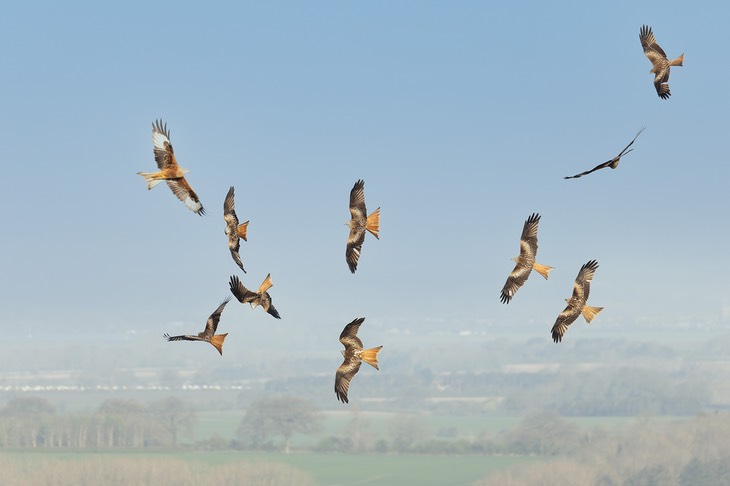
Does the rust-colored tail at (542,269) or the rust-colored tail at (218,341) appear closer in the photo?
the rust-colored tail at (218,341)

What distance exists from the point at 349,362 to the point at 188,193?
9.23 meters

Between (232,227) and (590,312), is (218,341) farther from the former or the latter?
(590,312)

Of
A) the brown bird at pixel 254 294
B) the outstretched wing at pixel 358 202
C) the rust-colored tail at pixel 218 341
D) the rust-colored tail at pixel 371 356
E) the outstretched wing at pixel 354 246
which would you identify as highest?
the outstretched wing at pixel 358 202

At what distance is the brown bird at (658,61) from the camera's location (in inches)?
1868

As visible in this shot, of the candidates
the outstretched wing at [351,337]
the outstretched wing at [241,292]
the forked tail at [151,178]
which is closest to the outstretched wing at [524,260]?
the outstretched wing at [351,337]

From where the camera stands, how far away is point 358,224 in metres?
48.1

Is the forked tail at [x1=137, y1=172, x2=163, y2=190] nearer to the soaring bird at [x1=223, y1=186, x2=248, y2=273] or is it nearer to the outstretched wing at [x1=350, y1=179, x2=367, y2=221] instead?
the soaring bird at [x1=223, y1=186, x2=248, y2=273]

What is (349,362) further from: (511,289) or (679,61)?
(679,61)

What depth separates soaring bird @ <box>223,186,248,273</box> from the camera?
47.0m

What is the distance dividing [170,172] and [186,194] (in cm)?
142

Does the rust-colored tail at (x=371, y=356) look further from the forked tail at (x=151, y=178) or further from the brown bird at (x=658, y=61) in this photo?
the brown bird at (x=658, y=61)

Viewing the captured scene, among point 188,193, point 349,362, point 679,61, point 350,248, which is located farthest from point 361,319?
point 679,61

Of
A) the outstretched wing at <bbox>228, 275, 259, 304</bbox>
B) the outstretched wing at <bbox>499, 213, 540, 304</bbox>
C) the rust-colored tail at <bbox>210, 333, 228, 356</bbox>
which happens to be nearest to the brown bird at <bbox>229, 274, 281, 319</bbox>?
the outstretched wing at <bbox>228, 275, 259, 304</bbox>

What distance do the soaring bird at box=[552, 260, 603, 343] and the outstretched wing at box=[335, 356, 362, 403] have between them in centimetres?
748
